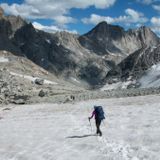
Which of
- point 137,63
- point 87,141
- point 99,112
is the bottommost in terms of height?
point 87,141

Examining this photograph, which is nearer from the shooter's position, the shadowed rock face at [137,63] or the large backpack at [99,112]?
the large backpack at [99,112]

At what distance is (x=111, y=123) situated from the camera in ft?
117

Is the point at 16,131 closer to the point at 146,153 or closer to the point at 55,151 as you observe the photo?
the point at 55,151

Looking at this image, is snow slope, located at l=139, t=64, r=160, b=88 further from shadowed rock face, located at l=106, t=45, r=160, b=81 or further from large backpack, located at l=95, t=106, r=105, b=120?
large backpack, located at l=95, t=106, r=105, b=120

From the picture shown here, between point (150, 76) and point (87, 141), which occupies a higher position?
point (150, 76)

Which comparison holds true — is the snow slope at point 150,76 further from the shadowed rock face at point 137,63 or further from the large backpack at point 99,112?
the large backpack at point 99,112

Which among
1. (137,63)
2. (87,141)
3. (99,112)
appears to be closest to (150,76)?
(137,63)

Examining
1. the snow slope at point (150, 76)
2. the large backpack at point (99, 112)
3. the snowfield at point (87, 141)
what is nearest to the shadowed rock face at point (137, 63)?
the snow slope at point (150, 76)

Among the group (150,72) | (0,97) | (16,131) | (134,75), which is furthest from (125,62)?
(16,131)

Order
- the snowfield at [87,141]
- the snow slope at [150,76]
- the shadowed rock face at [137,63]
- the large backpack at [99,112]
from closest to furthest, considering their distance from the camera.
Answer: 1. the snowfield at [87,141]
2. the large backpack at [99,112]
3. the snow slope at [150,76]
4. the shadowed rock face at [137,63]

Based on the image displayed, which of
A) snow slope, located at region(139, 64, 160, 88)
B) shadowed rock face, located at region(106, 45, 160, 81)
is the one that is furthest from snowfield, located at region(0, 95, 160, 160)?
shadowed rock face, located at region(106, 45, 160, 81)

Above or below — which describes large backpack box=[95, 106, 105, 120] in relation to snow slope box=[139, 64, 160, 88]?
below

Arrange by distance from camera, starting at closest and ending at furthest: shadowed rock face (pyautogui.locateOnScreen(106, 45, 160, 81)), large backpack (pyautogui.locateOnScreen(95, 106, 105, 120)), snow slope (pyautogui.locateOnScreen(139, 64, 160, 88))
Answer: large backpack (pyautogui.locateOnScreen(95, 106, 105, 120)) < snow slope (pyautogui.locateOnScreen(139, 64, 160, 88)) < shadowed rock face (pyautogui.locateOnScreen(106, 45, 160, 81))

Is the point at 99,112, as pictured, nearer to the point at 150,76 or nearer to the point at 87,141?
the point at 87,141
